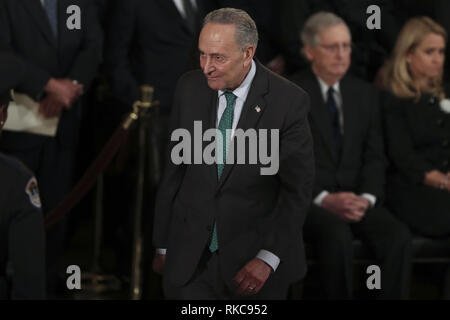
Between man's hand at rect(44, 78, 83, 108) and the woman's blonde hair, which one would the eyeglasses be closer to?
the woman's blonde hair

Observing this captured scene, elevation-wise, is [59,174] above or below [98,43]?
below

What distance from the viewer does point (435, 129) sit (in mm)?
4754

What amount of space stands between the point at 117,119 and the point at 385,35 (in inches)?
53.5

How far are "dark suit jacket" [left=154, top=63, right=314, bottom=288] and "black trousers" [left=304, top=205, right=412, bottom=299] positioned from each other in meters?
1.37

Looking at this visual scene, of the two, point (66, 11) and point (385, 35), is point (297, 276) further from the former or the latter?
point (385, 35)

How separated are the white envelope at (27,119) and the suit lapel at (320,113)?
42.9 inches

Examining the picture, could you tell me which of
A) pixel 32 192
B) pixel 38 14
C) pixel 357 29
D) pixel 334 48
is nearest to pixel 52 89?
pixel 38 14

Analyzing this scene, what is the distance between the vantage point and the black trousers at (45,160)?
13.4 ft

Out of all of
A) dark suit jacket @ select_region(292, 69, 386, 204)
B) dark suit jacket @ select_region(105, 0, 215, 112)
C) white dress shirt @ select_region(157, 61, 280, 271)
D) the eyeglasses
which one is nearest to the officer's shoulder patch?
dark suit jacket @ select_region(105, 0, 215, 112)

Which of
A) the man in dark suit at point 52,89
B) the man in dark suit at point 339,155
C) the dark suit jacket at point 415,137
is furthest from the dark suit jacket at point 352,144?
the man in dark suit at point 52,89

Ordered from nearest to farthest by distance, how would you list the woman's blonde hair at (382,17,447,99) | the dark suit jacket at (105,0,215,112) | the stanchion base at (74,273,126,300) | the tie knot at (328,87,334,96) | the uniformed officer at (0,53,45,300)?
the uniformed officer at (0,53,45,300) < the tie knot at (328,87,334,96) < the dark suit jacket at (105,0,215,112) < the stanchion base at (74,273,126,300) < the woman's blonde hair at (382,17,447,99)

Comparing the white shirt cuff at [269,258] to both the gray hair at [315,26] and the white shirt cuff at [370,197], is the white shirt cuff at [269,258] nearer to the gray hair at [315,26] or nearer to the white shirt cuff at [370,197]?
the white shirt cuff at [370,197]

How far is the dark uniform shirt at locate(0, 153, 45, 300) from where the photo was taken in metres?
3.31

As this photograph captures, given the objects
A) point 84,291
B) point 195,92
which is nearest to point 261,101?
point 195,92
